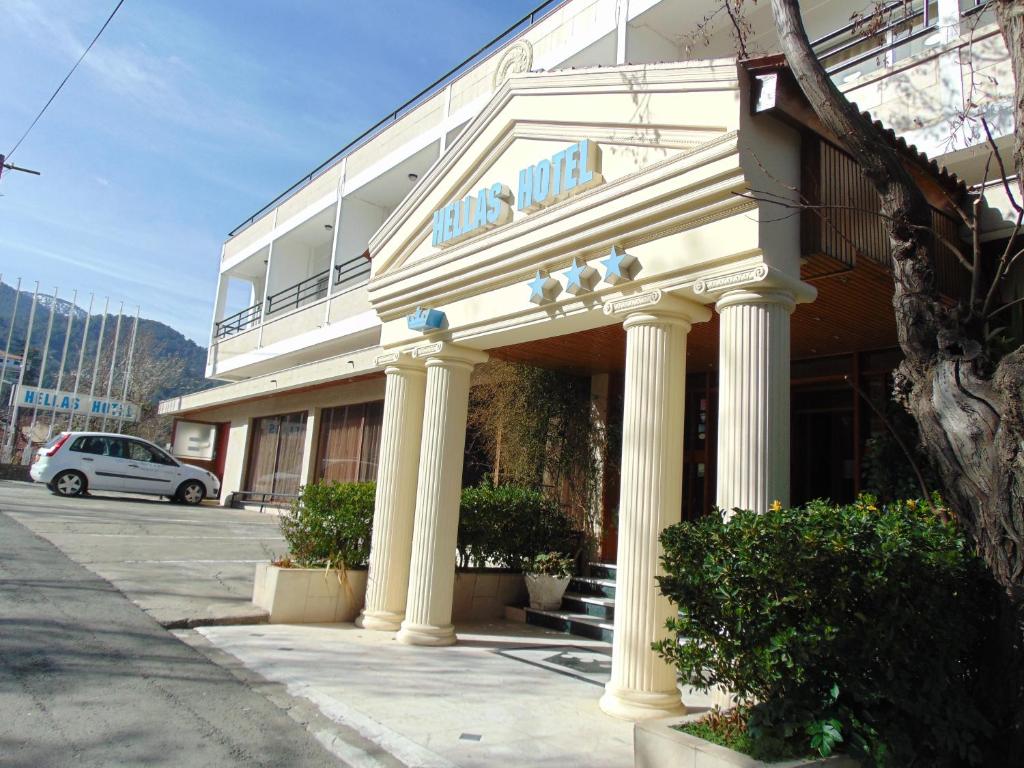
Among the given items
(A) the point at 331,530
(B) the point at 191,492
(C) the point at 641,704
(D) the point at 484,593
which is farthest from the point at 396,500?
(B) the point at 191,492

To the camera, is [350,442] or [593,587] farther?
[350,442]

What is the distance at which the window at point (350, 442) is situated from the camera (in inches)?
642

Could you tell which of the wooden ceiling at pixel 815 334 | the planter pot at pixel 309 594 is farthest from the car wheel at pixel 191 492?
the wooden ceiling at pixel 815 334

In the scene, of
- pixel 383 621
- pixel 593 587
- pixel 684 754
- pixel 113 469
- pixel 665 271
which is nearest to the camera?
pixel 684 754

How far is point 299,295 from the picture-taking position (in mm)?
23250

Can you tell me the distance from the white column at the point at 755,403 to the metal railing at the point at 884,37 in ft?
12.7

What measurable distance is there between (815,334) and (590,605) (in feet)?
13.1

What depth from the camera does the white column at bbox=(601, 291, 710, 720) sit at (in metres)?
5.35

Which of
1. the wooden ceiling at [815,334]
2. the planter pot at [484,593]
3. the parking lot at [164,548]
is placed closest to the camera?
the wooden ceiling at [815,334]

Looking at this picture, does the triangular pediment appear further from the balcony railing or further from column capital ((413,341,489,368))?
the balcony railing

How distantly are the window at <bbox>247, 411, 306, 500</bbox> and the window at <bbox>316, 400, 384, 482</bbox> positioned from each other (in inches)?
49.3

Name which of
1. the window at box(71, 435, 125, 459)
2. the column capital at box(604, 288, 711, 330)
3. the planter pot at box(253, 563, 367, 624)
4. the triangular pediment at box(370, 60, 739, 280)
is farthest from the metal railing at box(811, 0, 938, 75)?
the window at box(71, 435, 125, 459)

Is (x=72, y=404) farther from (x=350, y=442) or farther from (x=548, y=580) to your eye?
(x=548, y=580)

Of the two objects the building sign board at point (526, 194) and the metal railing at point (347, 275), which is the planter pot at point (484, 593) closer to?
the building sign board at point (526, 194)
